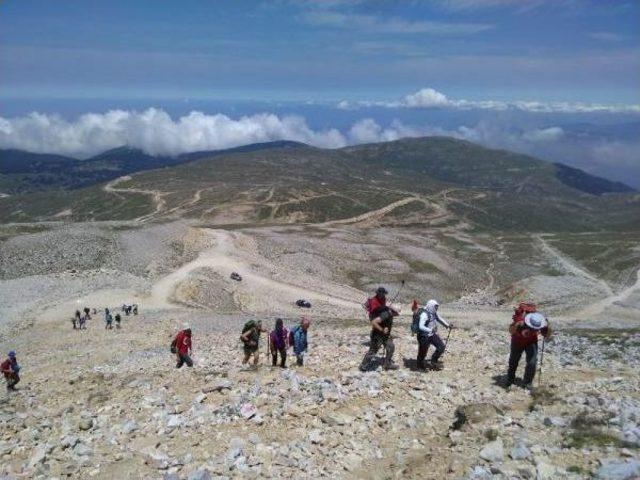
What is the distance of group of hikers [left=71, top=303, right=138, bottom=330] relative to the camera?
51062mm

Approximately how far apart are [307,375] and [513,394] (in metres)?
7.58

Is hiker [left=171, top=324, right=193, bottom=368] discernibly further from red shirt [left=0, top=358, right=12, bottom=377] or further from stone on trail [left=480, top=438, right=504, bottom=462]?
stone on trail [left=480, top=438, right=504, bottom=462]

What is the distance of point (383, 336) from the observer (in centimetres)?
2219

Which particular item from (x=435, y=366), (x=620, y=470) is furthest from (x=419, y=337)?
(x=620, y=470)

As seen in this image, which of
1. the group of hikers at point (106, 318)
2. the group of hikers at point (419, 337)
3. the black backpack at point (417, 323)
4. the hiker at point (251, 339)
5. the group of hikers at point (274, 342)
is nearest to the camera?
the group of hikers at point (419, 337)

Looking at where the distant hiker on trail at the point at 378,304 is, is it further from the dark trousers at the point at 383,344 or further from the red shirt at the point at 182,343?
the red shirt at the point at 182,343

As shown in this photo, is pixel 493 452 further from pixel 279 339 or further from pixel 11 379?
pixel 11 379

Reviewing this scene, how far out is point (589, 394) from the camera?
61.0ft

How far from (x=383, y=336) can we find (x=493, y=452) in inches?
328

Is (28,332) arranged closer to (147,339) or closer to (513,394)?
(147,339)

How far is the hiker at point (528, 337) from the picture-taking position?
1992cm

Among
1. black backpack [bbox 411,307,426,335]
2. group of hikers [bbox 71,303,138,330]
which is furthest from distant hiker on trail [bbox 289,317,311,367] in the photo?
group of hikers [bbox 71,303,138,330]

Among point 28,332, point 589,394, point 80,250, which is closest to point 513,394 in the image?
point 589,394

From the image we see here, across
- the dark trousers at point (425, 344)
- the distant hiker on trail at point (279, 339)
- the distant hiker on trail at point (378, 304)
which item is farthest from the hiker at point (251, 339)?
the dark trousers at point (425, 344)
